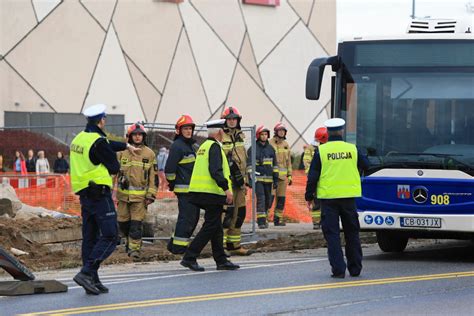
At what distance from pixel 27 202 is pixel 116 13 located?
26.7 meters

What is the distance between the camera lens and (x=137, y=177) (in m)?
17.2

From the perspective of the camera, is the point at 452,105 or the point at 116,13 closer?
the point at 452,105

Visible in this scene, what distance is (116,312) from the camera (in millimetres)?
10836

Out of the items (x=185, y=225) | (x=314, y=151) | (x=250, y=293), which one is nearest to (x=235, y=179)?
(x=185, y=225)

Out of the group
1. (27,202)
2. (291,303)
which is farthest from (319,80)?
(27,202)

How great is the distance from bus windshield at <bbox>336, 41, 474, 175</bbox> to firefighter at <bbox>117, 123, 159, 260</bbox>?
10.1 feet

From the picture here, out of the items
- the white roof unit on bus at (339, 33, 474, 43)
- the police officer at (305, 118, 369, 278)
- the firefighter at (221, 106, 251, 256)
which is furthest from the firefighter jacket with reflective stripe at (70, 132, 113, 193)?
the white roof unit on bus at (339, 33, 474, 43)

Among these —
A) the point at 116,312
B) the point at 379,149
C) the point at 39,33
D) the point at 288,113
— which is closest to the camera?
the point at 116,312

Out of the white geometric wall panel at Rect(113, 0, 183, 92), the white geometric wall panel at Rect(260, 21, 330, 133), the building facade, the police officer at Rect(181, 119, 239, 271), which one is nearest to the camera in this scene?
the police officer at Rect(181, 119, 239, 271)

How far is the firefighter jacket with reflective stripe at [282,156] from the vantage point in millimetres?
25000

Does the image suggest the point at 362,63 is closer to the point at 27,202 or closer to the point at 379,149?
the point at 379,149

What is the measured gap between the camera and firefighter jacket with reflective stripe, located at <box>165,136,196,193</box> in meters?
16.0

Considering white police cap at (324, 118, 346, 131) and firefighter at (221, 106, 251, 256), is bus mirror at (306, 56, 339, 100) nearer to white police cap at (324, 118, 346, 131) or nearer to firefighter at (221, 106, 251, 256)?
white police cap at (324, 118, 346, 131)

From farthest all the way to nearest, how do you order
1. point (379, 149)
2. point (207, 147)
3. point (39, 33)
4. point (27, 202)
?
point (39, 33), point (27, 202), point (379, 149), point (207, 147)
